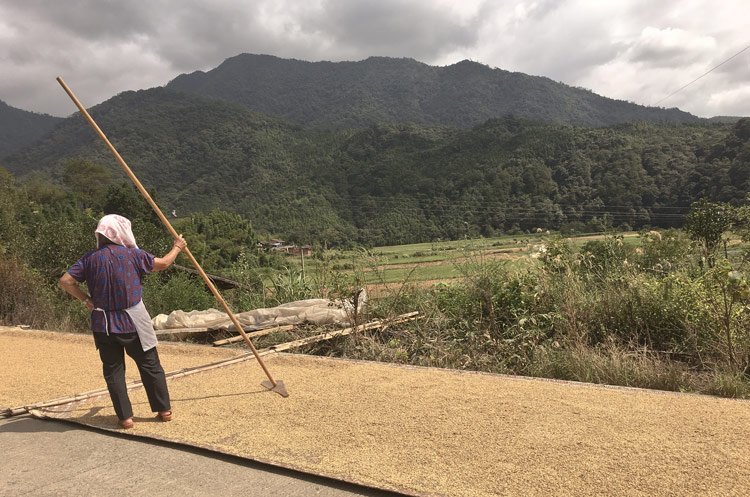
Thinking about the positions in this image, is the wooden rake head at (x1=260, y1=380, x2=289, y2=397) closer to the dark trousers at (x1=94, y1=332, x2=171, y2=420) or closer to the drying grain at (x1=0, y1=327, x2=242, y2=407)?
the dark trousers at (x1=94, y1=332, x2=171, y2=420)

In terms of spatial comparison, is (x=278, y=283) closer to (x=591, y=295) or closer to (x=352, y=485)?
(x=591, y=295)

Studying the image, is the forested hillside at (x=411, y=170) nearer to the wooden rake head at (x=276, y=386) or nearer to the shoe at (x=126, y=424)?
the wooden rake head at (x=276, y=386)

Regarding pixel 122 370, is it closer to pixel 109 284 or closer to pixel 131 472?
pixel 109 284

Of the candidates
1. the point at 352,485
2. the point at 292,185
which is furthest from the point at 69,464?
the point at 292,185

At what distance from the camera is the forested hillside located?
48062mm

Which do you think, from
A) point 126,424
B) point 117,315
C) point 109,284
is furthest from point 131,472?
point 109,284

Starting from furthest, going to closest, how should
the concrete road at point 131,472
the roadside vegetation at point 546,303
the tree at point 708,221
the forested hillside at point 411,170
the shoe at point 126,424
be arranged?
the forested hillside at point 411,170 → the tree at point 708,221 → the roadside vegetation at point 546,303 → the shoe at point 126,424 → the concrete road at point 131,472

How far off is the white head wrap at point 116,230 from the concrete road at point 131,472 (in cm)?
141

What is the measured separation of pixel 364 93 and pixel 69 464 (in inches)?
8041

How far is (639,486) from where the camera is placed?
2.57 meters

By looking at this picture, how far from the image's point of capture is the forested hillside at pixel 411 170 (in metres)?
48.1

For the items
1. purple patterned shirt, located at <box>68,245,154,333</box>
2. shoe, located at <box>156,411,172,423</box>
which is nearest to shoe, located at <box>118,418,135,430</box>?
shoe, located at <box>156,411,172,423</box>

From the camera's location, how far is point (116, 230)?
3.90 m

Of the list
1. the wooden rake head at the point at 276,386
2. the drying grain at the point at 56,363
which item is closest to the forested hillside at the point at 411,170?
the drying grain at the point at 56,363
